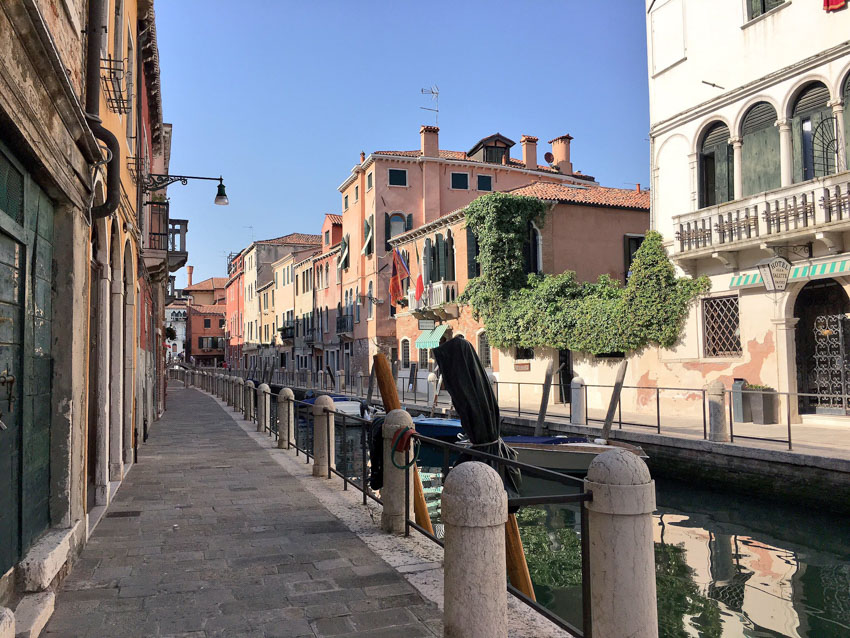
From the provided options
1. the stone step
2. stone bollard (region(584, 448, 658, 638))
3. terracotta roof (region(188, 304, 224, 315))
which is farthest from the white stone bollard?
terracotta roof (region(188, 304, 224, 315))

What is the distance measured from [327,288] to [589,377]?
27112 millimetres

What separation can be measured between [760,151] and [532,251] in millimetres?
10325

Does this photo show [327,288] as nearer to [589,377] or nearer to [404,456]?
[589,377]

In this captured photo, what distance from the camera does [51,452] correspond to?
4816 millimetres

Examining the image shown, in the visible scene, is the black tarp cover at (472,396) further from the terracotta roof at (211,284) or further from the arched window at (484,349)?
the terracotta roof at (211,284)

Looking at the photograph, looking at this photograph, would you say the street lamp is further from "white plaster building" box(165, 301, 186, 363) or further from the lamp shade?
"white plaster building" box(165, 301, 186, 363)

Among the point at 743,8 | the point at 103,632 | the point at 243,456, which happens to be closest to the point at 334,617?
the point at 103,632

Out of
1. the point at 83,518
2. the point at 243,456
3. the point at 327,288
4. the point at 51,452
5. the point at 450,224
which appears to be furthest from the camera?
the point at 327,288

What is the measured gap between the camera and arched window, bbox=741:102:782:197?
14.8m

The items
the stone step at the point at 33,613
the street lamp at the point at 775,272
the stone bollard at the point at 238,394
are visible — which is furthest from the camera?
the stone bollard at the point at 238,394

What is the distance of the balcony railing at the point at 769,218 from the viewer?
12.8 metres

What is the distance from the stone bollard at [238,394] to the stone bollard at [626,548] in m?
19.3

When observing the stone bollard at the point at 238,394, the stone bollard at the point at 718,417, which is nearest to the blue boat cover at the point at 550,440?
the stone bollard at the point at 718,417

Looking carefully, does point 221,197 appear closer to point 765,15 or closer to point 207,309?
point 765,15
